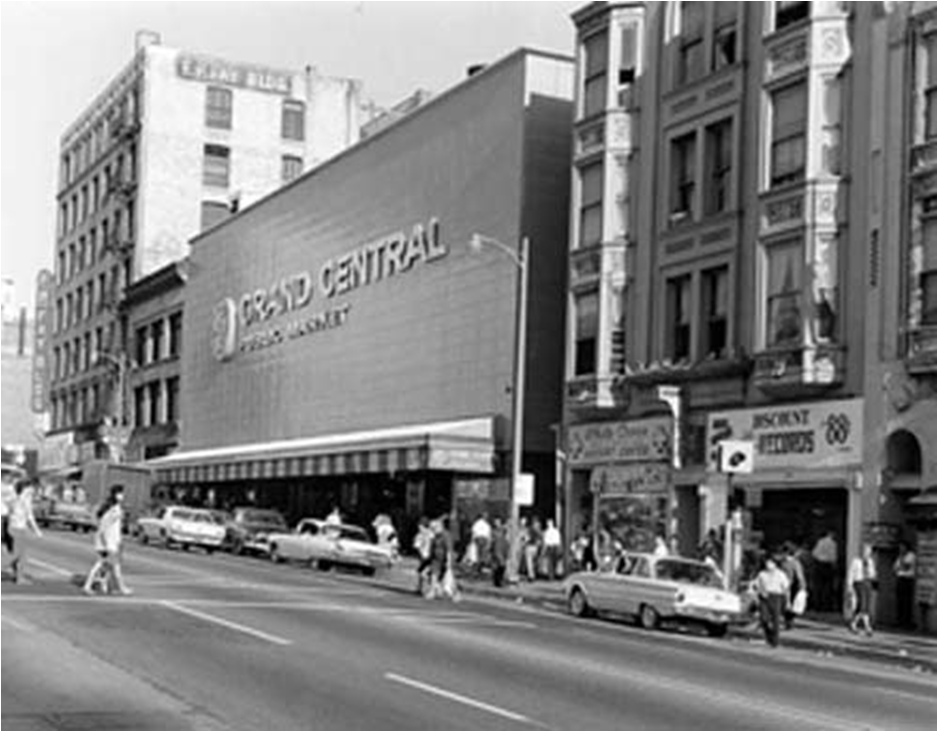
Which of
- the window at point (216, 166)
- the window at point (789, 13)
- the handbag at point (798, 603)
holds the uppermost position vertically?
the window at point (216, 166)

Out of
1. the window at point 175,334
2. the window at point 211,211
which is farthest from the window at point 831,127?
the window at point 211,211

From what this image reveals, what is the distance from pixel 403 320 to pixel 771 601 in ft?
88.7

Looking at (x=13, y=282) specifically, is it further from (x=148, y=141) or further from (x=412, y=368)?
(x=148, y=141)

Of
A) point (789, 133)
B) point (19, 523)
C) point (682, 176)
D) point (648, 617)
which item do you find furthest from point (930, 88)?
point (19, 523)

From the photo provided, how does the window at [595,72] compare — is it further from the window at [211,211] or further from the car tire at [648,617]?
the window at [211,211]

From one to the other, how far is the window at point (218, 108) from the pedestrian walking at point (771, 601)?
68293 millimetres

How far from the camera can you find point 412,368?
49875 mm

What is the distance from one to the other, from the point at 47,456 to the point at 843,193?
7589 cm

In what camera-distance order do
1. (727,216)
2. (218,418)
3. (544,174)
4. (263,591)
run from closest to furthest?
(263,591)
(727,216)
(544,174)
(218,418)

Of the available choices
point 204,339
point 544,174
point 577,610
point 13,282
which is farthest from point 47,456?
point 13,282

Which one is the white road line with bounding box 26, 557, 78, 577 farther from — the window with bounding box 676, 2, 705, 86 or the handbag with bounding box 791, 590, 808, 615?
the window with bounding box 676, 2, 705, 86

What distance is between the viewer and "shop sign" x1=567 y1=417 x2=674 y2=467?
120ft

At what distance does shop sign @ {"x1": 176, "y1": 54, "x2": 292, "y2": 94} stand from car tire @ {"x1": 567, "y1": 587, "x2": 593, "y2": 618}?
63573 millimetres

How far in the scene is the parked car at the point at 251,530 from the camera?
45.1 metres
